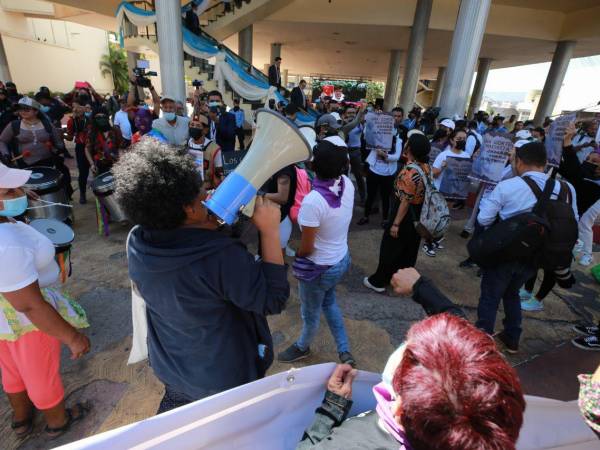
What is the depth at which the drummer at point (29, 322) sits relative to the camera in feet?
4.79

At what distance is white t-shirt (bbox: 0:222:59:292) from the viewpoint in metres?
1.41

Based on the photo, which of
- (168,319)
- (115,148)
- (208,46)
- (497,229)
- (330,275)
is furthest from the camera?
(208,46)

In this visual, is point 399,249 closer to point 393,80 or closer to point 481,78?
point 393,80

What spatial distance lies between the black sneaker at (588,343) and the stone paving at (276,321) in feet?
0.47

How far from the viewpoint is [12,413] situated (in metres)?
2.19

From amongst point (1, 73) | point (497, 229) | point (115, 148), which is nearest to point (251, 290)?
point (497, 229)

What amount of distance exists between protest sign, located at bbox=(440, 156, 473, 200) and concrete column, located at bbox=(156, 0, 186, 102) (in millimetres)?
7352

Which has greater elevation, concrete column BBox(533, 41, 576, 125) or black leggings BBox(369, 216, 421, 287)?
concrete column BBox(533, 41, 576, 125)

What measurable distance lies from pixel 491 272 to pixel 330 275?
140cm

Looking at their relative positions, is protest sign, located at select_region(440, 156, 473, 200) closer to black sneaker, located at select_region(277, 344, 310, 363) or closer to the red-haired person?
black sneaker, located at select_region(277, 344, 310, 363)

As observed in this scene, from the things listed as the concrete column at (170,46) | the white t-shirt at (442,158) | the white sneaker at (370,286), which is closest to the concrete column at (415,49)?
the concrete column at (170,46)

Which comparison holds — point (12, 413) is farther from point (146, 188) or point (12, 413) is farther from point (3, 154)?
point (3, 154)

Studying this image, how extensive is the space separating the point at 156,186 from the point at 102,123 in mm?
5314

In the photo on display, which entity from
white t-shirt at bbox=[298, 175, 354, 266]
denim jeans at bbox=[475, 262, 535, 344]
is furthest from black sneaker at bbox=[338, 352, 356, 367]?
denim jeans at bbox=[475, 262, 535, 344]
